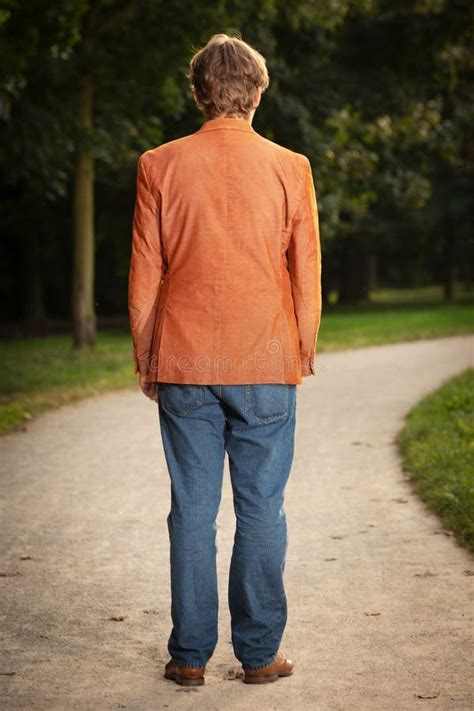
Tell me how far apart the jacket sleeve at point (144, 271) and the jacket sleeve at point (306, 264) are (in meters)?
0.44

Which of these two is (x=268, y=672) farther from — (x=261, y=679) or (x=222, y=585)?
(x=222, y=585)

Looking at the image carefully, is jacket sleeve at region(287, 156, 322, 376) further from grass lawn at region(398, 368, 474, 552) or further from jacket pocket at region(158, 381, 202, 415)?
grass lawn at region(398, 368, 474, 552)

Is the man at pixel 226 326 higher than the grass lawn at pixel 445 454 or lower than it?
higher

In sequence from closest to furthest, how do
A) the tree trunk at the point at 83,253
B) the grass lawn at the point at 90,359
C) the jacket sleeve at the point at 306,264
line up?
the jacket sleeve at the point at 306,264 < the grass lawn at the point at 90,359 < the tree trunk at the point at 83,253

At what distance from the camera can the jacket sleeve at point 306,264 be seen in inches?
149

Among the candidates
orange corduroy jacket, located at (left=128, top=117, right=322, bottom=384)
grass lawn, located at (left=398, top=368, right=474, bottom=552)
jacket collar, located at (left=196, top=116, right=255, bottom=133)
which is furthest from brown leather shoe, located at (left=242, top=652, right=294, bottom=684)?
grass lawn, located at (left=398, top=368, right=474, bottom=552)

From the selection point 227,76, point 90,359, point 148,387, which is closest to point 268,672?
point 148,387

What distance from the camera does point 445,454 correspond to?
792 centimetres

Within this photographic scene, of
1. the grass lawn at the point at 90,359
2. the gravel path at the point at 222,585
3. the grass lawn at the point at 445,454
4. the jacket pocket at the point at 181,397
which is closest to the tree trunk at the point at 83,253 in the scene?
the grass lawn at the point at 90,359

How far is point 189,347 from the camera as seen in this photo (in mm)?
A: 3719

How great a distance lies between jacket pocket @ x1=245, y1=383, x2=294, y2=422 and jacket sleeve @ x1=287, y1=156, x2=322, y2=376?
0.20 meters

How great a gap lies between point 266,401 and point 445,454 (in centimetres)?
440

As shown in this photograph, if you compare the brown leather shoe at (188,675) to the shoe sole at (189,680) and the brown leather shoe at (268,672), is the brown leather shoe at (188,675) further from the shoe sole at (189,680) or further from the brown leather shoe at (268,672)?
the brown leather shoe at (268,672)

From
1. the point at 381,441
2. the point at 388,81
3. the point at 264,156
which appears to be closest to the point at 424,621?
the point at 264,156
